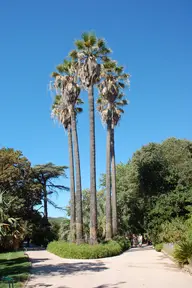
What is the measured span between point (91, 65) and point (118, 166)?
20.2m

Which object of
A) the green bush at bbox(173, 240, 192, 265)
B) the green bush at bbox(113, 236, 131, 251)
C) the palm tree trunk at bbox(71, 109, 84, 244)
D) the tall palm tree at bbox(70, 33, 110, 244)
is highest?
the tall palm tree at bbox(70, 33, 110, 244)

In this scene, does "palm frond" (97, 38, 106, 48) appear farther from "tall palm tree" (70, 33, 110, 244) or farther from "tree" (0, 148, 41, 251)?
"tree" (0, 148, 41, 251)

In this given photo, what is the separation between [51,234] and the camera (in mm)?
42250

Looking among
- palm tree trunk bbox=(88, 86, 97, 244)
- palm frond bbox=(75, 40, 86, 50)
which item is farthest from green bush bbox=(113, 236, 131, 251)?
palm frond bbox=(75, 40, 86, 50)

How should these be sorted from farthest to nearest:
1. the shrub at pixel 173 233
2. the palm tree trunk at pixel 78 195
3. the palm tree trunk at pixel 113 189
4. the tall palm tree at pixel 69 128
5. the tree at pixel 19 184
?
the tree at pixel 19 184 → the palm tree trunk at pixel 113 189 → the tall palm tree at pixel 69 128 → the palm tree trunk at pixel 78 195 → the shrub at pixel 173 233

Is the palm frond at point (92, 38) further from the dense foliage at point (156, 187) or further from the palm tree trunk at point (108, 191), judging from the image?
the dense foliage at point (156, 187)

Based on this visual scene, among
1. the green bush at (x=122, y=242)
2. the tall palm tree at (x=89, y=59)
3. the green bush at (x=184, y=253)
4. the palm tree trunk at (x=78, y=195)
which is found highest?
the tall palm tree at (x=89, y=59)

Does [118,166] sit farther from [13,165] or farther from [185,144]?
[13,165]

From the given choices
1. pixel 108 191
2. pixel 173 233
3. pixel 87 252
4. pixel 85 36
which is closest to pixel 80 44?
pixel 85 36

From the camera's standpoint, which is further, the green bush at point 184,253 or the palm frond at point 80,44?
the palm frond at point 80,44

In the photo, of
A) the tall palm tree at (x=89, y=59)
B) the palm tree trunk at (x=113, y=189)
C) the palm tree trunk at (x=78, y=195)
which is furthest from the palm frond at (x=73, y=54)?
the palm tree trunk at (x=113, y=189)

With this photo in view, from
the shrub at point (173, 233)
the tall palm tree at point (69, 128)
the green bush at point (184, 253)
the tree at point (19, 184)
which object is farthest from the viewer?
the tree at point (19, 184)

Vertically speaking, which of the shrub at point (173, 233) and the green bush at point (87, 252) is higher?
the shrub at point (173, 233)

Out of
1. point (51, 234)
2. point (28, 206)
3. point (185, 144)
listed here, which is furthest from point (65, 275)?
point (51, 234)
